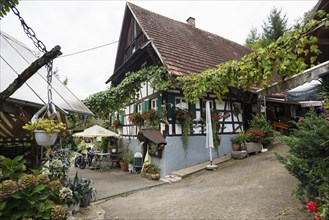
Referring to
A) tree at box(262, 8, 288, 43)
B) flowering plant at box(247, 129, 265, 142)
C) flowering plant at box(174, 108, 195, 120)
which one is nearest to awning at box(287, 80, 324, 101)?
flowering plant at box(174, 108, 195, 120)

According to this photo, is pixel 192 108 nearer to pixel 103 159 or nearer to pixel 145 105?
pixel 145 105

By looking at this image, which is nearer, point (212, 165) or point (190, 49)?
point (212, 165)

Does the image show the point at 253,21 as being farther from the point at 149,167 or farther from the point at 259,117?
the point at 149,167

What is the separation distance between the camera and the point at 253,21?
30797 mm

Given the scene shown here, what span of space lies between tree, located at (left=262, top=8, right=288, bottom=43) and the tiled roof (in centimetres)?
1231

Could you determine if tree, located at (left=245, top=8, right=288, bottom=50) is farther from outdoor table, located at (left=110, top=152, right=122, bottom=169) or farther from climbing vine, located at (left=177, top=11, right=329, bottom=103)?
climbing vine, located at (left=177, top=11, right=329, bottom=103)

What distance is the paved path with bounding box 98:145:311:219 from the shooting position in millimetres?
4375

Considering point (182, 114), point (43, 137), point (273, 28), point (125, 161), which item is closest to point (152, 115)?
point (182, 114)

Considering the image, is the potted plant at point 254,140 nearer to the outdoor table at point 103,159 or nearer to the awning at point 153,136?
the awning at point 153,136

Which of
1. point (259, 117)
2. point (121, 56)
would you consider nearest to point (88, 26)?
point (121, 56)

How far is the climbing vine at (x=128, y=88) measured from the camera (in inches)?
331

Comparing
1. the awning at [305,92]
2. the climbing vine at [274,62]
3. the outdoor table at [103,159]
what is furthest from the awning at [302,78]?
the outdoor table at [103,159]

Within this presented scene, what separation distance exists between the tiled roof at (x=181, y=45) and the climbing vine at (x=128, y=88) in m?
0.51

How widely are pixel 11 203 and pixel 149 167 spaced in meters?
6.58
